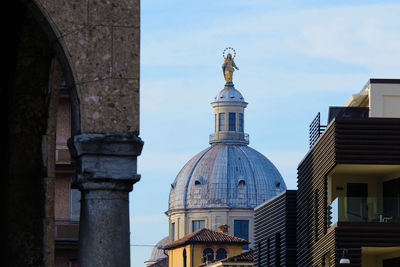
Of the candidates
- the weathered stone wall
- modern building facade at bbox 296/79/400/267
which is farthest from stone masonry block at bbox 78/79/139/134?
modern building facade at bbox 296/79/400/267

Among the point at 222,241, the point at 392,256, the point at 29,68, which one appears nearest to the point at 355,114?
the point at 392,256

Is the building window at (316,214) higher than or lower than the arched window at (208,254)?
lower

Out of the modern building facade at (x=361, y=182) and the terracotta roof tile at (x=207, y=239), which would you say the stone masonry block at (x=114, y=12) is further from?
the terracotta roof tile at (x=207, y=239)

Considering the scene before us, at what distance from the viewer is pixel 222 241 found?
506ft

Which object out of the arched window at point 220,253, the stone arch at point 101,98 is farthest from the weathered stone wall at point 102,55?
the arched window at point 220,253

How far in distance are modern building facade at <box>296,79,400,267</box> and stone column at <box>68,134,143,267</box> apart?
3092 centimetres

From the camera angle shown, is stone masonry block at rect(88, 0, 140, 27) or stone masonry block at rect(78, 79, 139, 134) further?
stone masonry block at rect(88, 0, 140, 27)

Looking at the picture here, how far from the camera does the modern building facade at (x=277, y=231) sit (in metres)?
64.9

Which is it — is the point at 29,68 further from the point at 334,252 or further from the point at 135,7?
the point at 334,252

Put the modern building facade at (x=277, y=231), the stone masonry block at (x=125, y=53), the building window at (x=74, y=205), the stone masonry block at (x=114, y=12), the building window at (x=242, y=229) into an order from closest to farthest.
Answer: the stone masonry block at (x=125, y=53) → the stone masonry block at (x=114, y=12) → the building window at (x=74, y=205) → the modern building facade at (x=277, y=231) → the building window at (x=242, y=229)

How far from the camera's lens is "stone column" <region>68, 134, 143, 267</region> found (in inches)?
510

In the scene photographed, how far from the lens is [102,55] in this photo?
13320 millimetres

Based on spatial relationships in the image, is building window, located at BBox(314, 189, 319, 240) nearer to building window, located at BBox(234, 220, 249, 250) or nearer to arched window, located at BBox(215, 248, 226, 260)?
arched window, located at BBox(215, 248, 226, 260)

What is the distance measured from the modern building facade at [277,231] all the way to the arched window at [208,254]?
234 ft
